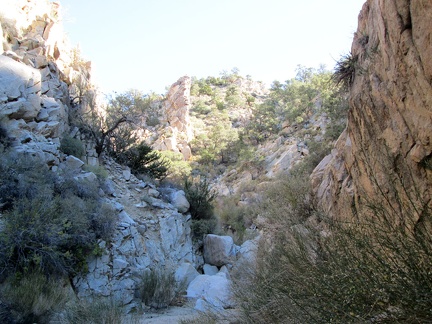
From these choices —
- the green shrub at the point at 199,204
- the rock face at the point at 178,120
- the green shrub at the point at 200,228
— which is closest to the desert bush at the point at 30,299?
the green shrub at the point at 200,228

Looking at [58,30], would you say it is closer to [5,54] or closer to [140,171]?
[5,54]

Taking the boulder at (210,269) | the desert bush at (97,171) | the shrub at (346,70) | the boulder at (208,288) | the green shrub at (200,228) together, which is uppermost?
the shrub at (346,70)

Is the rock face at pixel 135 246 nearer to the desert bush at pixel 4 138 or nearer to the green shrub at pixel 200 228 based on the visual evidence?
the green shrub at pixel 200 228

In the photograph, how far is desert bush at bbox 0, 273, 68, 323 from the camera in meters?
4.99

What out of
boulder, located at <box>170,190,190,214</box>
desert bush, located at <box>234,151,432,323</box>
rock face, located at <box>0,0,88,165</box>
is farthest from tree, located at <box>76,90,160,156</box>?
desert bush, located at <box>234,151,432,323</box>

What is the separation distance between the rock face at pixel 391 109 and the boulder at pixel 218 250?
212 inches

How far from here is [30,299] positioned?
5371mm

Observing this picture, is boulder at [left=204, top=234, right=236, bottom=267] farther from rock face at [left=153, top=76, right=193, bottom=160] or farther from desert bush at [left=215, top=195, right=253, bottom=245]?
rock face at [left=153, top=76, right=193, bottom=160]

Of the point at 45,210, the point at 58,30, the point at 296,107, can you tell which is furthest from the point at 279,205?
the point at 296,107

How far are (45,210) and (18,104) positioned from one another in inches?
206

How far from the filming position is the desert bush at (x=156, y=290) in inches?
312

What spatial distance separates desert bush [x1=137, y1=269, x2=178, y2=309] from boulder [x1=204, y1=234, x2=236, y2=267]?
134 inches

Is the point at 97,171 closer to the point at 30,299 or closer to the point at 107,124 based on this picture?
the point at 107,124

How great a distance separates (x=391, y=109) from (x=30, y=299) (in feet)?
20.8
